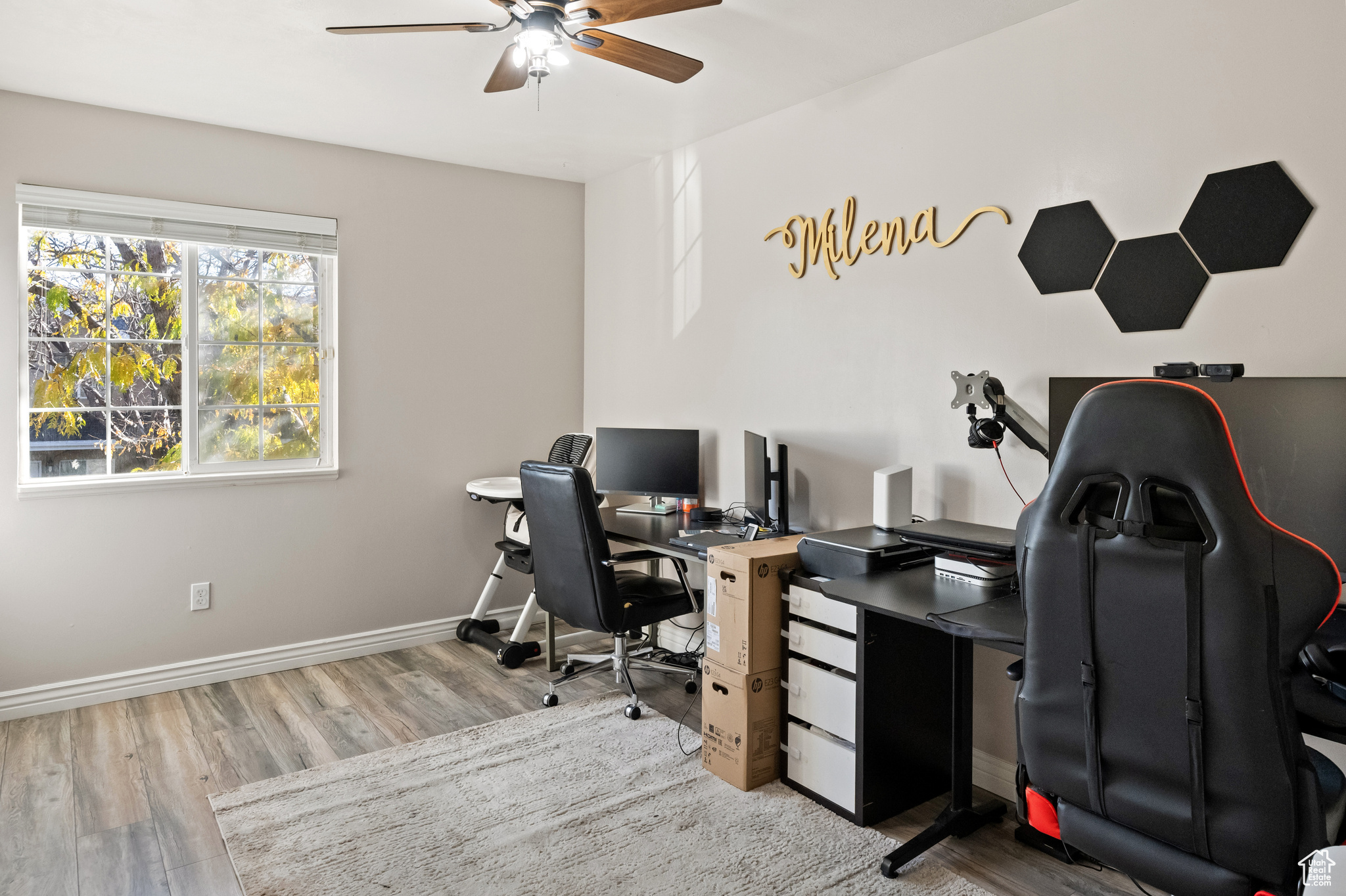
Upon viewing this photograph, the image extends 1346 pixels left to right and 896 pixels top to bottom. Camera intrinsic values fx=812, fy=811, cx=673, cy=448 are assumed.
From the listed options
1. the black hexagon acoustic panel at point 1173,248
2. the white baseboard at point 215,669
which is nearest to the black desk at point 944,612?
the black hexagon acoustic panel at point 1173,248

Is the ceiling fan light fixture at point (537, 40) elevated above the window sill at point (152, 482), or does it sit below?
above

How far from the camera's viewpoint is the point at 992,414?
2.58m

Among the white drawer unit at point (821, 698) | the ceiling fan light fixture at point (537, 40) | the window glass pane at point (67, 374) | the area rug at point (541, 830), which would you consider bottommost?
the area rug at point (541, 830)

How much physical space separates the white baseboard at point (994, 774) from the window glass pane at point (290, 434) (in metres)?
3.18

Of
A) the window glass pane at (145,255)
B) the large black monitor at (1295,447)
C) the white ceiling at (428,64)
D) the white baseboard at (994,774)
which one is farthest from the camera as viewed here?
the window glass pane at (145,255)

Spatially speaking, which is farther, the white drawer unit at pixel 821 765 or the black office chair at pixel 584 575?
the black office chair at pixel 584 575

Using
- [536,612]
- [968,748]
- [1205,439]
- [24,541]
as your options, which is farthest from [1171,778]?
[24,541]

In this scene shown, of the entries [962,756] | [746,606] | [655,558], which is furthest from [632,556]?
[962,756]

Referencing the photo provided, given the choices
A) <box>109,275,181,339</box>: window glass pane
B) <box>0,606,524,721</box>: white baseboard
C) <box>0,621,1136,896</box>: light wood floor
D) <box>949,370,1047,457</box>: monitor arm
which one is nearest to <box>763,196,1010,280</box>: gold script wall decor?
<box>949,370,1047,457</box>: monitor arm

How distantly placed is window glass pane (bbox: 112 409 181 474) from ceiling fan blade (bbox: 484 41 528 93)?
7.01ft

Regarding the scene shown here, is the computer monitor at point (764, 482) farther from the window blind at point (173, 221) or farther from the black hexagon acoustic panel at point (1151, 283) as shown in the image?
the window blind at point (173, 221)

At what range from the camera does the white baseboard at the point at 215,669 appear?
3.24 meters

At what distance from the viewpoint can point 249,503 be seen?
12.1ft

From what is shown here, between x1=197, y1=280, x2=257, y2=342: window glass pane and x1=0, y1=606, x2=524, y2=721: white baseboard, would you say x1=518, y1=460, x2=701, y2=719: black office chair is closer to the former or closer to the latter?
x1=0, y1=606, x2=524, y2=721: white baseboard
